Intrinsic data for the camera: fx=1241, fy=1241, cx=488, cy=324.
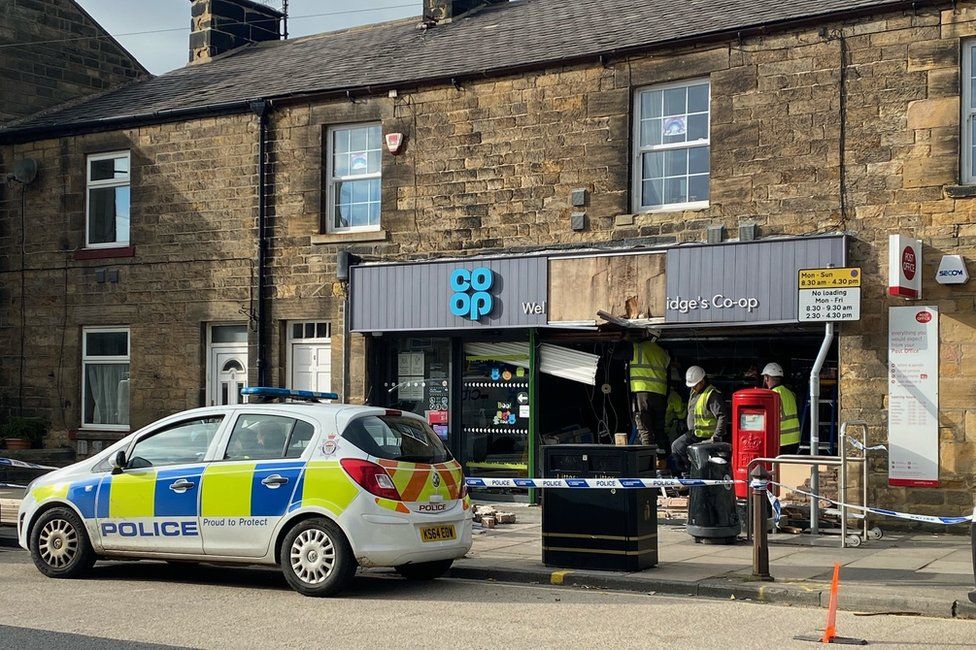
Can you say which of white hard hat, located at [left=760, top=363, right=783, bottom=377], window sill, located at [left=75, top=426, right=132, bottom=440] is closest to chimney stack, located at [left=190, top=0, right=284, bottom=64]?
window sill, located at [left=75, top=426, right=132, bottom=440]

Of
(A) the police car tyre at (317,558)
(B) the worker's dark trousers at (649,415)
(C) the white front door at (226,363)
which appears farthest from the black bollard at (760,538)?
(C) the white front door at (226,363)

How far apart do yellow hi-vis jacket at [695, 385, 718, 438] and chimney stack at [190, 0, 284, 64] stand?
12936 mm

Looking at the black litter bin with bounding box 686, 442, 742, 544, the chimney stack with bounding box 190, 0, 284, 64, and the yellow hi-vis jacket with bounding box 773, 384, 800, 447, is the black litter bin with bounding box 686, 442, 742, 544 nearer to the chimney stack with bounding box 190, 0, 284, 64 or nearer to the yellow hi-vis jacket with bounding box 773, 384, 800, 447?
the yellow hi-vis jacket with bounding box 773, 384, 800, 447

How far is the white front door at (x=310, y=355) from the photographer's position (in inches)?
722

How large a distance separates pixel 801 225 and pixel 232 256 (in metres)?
8.78

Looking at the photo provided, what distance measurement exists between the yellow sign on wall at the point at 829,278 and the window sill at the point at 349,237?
20.2 ft

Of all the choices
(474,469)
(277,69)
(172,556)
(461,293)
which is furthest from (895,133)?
(277,69)

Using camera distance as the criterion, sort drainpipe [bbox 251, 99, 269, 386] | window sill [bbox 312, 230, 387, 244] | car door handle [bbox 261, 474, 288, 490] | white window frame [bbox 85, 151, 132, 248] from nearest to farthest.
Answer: car door handle [bbox 261, 474, 288, 490] < window sill [bbox 312, 230, 387, 244] < drainpipe [bbox 251, 99, 269, 386] < white window frame [bbox 85, 151, 132, 248]

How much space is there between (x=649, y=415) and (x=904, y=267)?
4.02 m

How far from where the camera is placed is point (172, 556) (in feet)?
34.9

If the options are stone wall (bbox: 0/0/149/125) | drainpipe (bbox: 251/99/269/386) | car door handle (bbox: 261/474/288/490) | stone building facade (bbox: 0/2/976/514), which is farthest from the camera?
stone wall (bbox: 0/0/149/125)

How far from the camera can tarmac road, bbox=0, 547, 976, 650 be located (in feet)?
26.6

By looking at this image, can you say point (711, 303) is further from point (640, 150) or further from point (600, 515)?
point (600, 515)

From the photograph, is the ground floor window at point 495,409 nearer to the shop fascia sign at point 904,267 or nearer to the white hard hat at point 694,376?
the white hard hat at point 694,376
